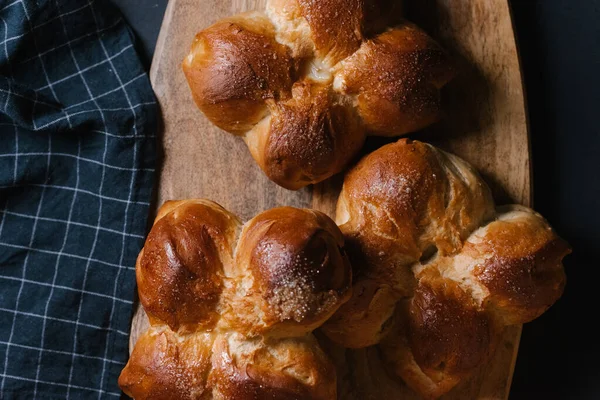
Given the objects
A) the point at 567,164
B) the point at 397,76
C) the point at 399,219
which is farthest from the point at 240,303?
the point at 567,164

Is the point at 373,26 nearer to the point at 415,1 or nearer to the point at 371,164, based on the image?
the point at 415,1

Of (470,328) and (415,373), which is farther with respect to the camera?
(415,373)

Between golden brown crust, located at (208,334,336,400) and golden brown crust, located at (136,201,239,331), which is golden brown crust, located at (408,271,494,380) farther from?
golden brown crust, located at (136,201,239,331)

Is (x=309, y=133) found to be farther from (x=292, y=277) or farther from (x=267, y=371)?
(x=267, y=371)

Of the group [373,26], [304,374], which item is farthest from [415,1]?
[304,374]

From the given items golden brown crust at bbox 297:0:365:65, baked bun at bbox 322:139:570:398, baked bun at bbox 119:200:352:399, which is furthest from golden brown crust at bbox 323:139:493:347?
golden brown crust at bbox 297:0:365:65

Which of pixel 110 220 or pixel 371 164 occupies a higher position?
pixel 371 164

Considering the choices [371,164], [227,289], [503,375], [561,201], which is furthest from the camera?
[561,201]
